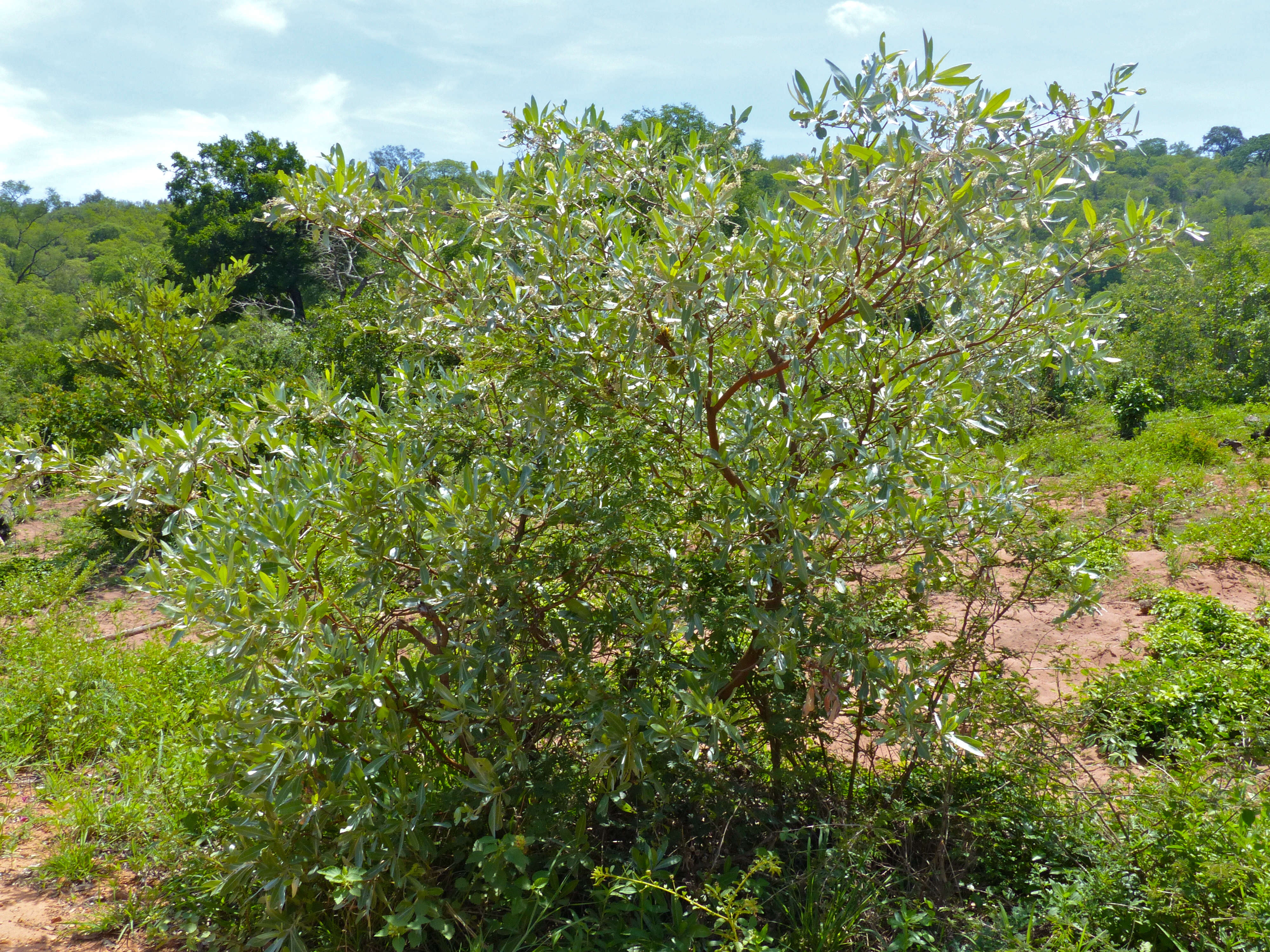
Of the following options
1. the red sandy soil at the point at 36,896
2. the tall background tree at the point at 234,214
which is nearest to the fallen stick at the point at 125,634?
the red sandy soil at the point at 36,896

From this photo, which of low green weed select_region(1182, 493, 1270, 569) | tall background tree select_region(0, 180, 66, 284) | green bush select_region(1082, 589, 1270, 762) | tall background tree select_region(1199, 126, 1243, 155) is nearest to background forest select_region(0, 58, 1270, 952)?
green bush select_region(1082, 589, 1270, 762)

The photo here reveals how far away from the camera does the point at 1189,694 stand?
372 centimetres

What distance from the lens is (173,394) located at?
7.88 m

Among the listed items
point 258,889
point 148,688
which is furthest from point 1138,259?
point 148,688

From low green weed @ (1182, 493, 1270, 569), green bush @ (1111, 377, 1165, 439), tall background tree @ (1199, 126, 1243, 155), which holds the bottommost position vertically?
low green weed @ (1182, 493, 1270, 569)

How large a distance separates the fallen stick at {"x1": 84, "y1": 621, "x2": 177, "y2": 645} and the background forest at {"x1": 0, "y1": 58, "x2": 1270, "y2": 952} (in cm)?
225

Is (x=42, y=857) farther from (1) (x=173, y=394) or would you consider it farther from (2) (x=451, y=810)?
(1) (x=173, y=394)

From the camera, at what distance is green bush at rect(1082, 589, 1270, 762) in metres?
3.13

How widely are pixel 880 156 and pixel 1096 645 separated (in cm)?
424

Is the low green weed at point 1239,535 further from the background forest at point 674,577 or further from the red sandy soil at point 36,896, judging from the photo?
the red sandy soil at point 36,896

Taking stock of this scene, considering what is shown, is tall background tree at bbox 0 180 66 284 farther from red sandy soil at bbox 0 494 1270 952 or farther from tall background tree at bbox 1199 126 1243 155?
tall background tree at bbox 1199 126 1243 155

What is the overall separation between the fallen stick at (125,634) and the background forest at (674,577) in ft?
7.39

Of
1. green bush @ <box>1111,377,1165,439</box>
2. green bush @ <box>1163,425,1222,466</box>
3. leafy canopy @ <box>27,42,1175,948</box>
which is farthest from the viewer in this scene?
green bush @ <box>1111,377,1165,439</box>

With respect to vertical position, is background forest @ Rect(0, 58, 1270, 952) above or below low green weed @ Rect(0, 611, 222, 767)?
above
